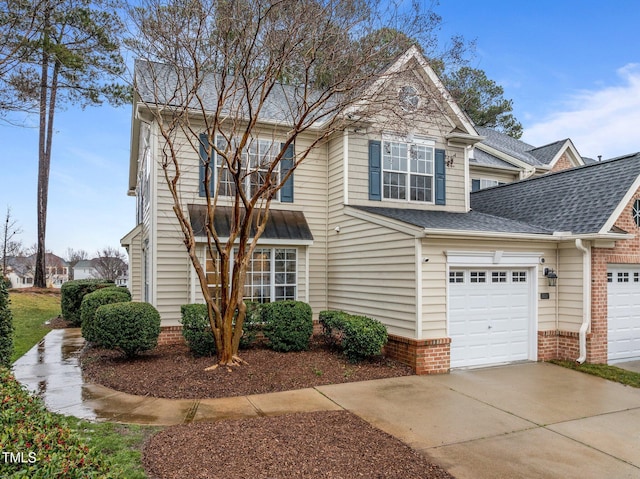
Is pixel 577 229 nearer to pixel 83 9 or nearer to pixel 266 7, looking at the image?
pixel 266 7

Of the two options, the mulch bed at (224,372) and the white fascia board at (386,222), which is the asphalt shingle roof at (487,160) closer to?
the white fascia board at (386,222)

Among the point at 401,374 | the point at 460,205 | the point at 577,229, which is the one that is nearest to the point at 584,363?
the point at 577,229

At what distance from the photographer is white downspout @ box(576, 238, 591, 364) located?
30.2 ft

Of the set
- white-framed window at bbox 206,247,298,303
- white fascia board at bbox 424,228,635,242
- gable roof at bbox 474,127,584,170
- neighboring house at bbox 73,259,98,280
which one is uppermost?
gable roof at bbox 474,127,584,170

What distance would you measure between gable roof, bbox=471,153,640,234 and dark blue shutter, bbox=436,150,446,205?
1.85m

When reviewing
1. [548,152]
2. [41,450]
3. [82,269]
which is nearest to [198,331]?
[41,450]

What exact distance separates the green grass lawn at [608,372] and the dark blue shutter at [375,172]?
5653 mm

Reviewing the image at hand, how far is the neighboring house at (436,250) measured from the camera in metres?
8.85

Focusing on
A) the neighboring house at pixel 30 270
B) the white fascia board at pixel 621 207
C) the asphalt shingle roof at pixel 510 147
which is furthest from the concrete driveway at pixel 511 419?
the neighboring house at pixel 30 270

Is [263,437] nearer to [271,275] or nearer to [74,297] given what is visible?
[271,275]

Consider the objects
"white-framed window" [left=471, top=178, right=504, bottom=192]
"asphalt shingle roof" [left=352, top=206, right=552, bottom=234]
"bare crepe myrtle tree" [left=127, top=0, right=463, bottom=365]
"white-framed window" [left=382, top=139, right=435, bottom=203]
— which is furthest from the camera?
"white-framed window" [left=471, top=178, right=504, bottom=192]

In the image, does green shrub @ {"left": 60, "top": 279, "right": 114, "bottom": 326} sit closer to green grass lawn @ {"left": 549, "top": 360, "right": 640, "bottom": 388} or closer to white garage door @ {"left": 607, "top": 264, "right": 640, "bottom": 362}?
green grass lawn @ {"left": 549, "top": 360, "right": 640, "bottom": 388}

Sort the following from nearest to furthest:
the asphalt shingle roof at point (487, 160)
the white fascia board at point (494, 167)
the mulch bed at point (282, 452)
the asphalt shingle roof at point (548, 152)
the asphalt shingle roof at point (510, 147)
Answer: the mulch bed at point (282, 452) < the white fascia board at point (494, 167) < the asphalt shingle roof at point (487, 160) < the asphalt shingle roof at point (510, 147) < the asphalt shingle roof at point (548, 152)

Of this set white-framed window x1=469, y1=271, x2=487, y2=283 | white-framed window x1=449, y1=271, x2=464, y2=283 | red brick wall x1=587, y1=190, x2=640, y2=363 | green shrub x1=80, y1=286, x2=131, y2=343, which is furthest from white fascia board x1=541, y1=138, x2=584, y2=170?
green shrub x1=80, y1=286, x2=131, y2=343
